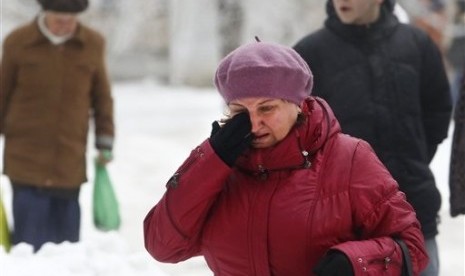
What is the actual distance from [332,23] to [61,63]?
224cm

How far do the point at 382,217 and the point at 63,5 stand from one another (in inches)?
138

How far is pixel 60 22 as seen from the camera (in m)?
6.05

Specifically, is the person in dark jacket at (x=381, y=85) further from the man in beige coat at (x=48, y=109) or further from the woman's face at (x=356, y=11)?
the man in beige coat at (x=48, y=109)

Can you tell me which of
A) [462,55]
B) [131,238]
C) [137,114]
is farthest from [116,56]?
[131,238]

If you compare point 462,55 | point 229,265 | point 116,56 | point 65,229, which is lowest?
point 116,56

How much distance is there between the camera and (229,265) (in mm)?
2910

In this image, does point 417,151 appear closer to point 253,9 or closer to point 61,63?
point 61,63

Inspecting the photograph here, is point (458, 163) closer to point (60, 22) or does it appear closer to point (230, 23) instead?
point (60, 22)

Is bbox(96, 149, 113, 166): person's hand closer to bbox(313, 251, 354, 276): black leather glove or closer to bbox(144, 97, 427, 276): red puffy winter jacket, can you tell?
bbox(144, 97, 427, 276): red puffy winter jacket

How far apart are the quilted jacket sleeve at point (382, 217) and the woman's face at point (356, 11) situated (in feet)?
4.63

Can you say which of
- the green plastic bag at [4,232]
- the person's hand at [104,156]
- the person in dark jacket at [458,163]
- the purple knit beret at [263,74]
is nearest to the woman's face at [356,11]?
the person in dark jacket at [458,163]

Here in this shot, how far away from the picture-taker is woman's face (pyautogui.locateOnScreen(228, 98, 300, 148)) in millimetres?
2807

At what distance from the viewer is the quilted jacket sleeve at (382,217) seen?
9.14ft

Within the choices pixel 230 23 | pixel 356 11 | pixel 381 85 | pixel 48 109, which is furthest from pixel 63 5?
pixel 230 23
